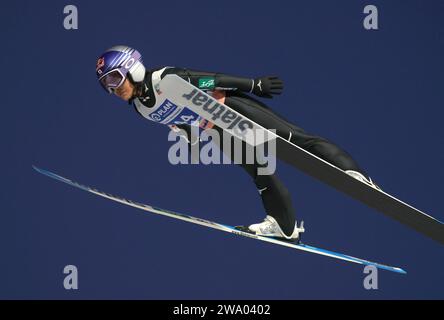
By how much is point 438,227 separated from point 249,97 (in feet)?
3.15

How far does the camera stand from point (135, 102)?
378cm

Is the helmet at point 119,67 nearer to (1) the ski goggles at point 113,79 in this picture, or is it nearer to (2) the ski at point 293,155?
(1) the ski goggles at point 113,79

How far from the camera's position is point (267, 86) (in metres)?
3.72

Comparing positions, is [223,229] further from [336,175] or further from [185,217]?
[336,175]

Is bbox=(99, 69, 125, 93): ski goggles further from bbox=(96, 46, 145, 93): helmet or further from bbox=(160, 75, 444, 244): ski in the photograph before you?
bbox=(160, 75, 444, 244): ski

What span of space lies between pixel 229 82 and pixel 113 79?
466 millimetres

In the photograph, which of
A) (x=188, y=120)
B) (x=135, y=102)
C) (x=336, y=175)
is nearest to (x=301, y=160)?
(x=336, y=175)

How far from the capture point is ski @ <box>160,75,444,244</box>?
3572mm

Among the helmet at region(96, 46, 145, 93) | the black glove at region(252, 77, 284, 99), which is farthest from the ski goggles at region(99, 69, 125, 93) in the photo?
the black glove at region(252, 77, 284, 99)

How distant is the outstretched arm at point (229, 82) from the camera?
12.0 ft

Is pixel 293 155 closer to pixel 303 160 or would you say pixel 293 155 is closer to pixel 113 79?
pixel 303 160

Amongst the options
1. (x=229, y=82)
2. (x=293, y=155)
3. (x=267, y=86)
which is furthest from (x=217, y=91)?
(x=293, y=155)

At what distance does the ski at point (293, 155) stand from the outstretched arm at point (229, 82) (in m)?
0.11

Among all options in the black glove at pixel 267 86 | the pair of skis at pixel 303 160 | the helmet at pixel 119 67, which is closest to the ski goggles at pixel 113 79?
the helmet at pixel 119 67
